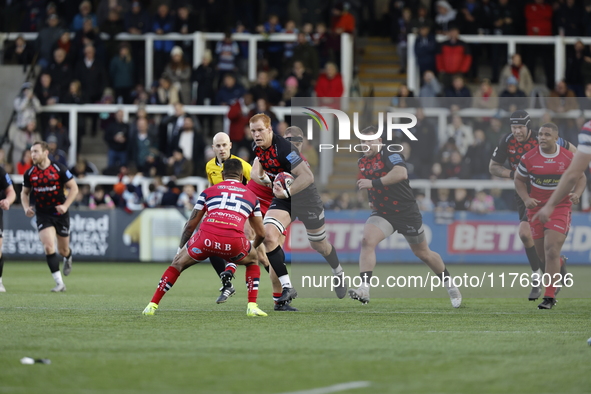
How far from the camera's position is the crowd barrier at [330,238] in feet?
42.3

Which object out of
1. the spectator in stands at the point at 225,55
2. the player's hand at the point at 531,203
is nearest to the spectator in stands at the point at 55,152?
the spectator in stands at the point at 225,55

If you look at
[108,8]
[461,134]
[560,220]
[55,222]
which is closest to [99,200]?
[108,8]

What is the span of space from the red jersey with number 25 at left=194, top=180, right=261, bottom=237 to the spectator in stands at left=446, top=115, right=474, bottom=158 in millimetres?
3804

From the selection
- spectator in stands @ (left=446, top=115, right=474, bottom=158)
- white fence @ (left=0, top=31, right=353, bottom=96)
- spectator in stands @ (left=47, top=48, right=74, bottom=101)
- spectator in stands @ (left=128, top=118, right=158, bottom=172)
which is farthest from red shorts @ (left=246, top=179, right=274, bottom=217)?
spectator in stands @ (left=47, top=48, right=74, bottom=101)

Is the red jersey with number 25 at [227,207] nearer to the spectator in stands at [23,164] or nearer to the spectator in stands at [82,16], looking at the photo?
the spectator in stands at [23,164]

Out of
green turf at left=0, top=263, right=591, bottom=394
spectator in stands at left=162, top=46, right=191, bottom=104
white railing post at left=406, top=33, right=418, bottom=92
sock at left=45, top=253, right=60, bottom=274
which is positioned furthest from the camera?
spectator in stands at left=162, top=46, right=191, bottom=104

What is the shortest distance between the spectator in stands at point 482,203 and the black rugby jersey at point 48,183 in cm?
618

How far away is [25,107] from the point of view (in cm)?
2328

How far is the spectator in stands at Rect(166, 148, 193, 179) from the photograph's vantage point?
22422 millimetres

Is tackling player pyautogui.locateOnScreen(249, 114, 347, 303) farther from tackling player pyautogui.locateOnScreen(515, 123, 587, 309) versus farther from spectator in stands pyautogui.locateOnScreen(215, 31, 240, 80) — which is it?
spectator in stands pyautogui.locateOnScreen(215, 31, 240, 80)

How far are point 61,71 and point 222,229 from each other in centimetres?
1539

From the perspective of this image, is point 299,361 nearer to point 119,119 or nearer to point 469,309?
point 469,309

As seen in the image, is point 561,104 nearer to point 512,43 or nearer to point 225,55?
point 512,43

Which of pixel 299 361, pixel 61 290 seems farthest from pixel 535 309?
pixel 61 290
